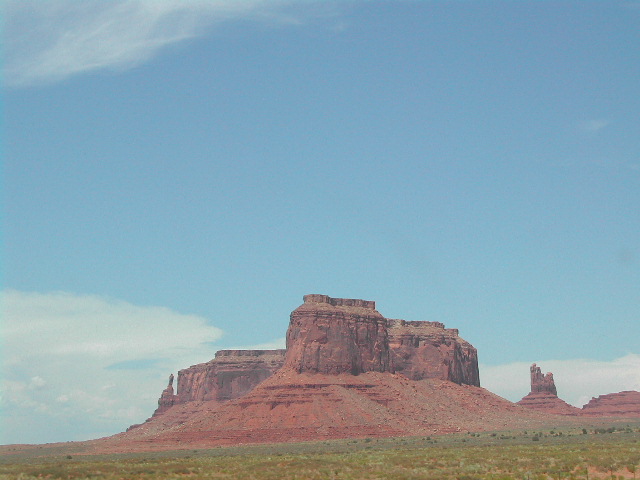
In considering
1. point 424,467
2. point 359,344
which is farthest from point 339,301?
point 424,467

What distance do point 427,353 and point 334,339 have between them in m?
30.0

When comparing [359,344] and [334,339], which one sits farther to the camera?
[359,344]

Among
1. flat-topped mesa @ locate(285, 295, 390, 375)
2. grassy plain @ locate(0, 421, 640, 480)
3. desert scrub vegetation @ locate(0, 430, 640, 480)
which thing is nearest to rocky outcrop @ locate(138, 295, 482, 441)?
flat-topped mesa @ locate(285, 295, 390, 375)

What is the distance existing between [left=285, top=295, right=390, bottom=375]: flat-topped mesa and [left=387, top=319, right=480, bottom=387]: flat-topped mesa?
888cm

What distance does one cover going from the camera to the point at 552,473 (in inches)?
1903

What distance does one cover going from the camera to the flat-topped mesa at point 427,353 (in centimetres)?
15638

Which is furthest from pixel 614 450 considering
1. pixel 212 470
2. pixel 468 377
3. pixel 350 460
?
pixel 468 377

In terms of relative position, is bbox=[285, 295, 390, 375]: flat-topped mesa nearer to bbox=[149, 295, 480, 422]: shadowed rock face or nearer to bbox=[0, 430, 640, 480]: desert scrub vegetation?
bbox=[149, 295, 480, 422]: shadowed rock face

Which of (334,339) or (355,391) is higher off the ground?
(334,339)

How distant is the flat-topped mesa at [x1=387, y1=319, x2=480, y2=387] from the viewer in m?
→ 156

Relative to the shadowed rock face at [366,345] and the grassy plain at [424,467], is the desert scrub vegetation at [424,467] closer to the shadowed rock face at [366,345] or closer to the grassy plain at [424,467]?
the grassy plain at [424,467]

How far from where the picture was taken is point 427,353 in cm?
15950

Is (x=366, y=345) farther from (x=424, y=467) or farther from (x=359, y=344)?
(x=424, y=467)

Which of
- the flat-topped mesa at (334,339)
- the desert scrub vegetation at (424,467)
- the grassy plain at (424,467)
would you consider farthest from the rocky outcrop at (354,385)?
the grassy plain at (424,467)
